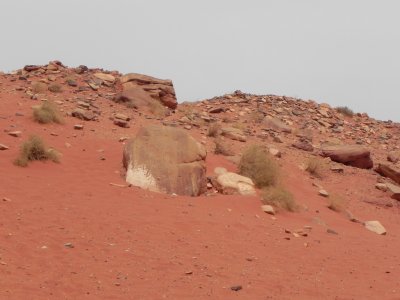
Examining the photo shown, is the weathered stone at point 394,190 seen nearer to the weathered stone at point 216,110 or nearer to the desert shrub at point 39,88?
the weathered stone at point 216,110

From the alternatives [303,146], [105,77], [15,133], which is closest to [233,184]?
[15,133]

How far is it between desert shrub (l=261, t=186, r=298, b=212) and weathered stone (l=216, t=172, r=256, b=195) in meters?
0.37

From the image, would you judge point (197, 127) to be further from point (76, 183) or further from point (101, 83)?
point (76, 183)

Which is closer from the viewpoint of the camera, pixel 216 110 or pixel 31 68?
pixel 31 68

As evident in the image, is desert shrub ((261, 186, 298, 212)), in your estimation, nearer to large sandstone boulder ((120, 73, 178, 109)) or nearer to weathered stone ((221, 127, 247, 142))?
weathered stone ((221, 127, 247, 142))

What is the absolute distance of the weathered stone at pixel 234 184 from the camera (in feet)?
34.9

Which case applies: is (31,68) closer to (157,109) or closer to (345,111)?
(157,109)

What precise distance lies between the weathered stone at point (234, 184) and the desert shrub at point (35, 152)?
3783 millimetres

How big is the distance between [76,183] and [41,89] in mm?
8504

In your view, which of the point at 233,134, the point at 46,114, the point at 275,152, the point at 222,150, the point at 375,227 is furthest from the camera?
the point at 233,134

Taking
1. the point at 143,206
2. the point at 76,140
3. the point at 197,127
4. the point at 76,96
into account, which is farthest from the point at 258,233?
the point at 76,96

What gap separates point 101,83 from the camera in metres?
19.6

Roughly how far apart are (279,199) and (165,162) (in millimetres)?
2676

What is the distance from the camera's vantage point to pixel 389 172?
1558cm
